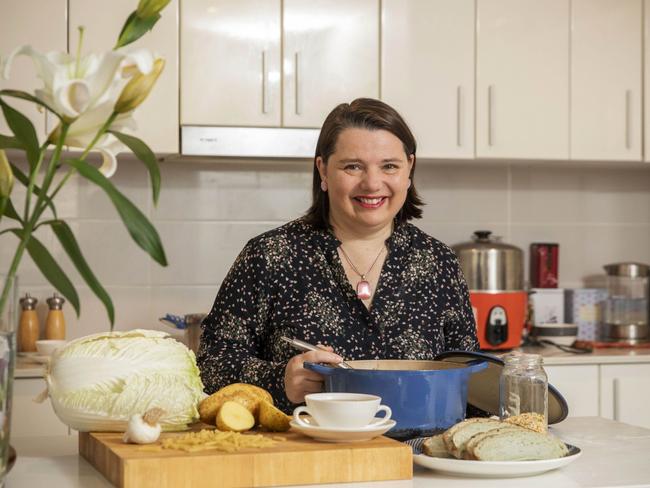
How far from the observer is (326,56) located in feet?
10.9

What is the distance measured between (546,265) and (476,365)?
7.43 ft

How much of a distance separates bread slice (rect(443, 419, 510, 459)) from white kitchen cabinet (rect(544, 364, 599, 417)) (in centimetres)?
189

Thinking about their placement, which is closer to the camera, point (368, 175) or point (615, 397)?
point (368, 175)

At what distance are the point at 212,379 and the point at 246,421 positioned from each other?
613 millimetres

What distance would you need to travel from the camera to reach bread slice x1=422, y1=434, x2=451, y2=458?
4.59ft

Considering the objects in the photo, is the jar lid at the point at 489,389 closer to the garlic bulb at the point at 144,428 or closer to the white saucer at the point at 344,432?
the white saucer at the point at 344,432

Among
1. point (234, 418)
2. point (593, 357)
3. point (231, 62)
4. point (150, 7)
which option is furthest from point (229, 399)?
point (593, 357)

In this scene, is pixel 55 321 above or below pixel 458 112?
below

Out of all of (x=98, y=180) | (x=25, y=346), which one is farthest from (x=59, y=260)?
(x=98, y=180)

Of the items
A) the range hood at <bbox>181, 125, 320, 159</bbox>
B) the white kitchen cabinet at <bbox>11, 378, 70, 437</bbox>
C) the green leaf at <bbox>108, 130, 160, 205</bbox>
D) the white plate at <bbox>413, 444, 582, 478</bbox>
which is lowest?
the white kitchen cabinet at <bbox>11, 378, 70, 437</bbox>

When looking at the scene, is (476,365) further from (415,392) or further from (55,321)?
(55,321)

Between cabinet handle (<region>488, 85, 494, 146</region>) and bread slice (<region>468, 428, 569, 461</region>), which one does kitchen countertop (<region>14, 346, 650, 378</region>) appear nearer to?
cabinet handle (<region>488, 85, 494, 146</region>)

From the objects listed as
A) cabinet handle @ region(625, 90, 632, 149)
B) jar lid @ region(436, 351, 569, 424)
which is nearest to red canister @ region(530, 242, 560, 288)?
cabinet handle @ region(625, 90, 632, 149)

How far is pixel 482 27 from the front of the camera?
3.42m
